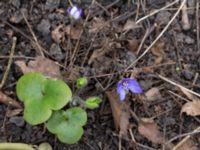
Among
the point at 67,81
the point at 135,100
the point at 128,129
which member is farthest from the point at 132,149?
the point at 67,81

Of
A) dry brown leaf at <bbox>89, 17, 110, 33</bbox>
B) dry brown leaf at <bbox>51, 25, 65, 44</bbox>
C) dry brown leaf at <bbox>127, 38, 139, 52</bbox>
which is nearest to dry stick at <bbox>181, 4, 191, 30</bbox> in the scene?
dry brown leaf at <bbox>127, 38, 139, 52</bbox>

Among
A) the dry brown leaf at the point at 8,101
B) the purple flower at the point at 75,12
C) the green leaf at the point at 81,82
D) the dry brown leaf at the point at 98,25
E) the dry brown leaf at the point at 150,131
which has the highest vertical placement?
the purple flower at the point at 75,12

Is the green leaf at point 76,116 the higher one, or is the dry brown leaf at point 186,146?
the green leaf at point 76,116

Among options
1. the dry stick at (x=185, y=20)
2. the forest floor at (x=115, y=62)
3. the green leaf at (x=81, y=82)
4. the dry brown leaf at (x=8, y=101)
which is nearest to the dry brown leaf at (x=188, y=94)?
the forest floor at (x=115, y=62)

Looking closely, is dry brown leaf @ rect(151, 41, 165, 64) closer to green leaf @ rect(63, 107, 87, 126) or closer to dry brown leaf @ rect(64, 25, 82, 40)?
dry brown leaf @ rect(64, 25, 82, 40)

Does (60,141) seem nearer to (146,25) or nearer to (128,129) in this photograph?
(128,129)

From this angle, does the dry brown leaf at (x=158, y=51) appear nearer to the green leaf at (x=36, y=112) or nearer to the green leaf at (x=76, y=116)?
the green leaf at (x=76, y=116)

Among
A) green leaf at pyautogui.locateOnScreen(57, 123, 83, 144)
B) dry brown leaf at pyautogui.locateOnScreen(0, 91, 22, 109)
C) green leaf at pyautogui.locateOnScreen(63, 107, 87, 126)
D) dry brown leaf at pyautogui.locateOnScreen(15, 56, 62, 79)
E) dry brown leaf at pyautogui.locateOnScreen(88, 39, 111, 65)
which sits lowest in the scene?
green leaf at pyautogui.locateOnScreen(57, 123, 83, 144)
